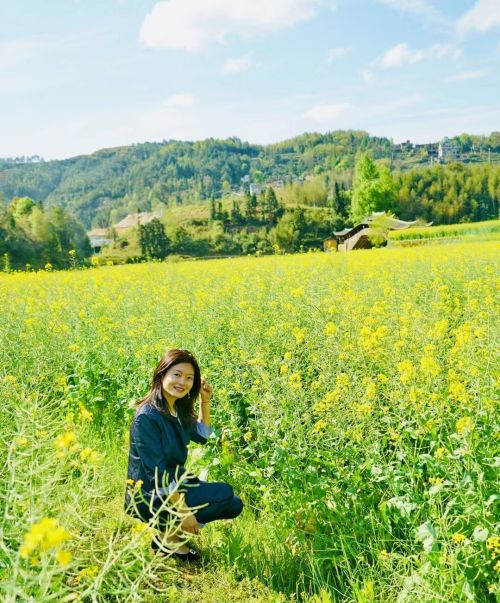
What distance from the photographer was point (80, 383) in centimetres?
570

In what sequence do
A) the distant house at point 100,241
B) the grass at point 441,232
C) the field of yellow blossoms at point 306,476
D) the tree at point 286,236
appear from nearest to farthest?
1. the field of yellow blossoms at point 306,476
2. the grass at point 441,232
3. the tree at point 286,236
4. the distant house at point 100,241

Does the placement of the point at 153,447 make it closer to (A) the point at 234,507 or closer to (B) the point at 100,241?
(A) the point at 234,507

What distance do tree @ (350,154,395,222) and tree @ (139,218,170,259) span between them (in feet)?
80.4

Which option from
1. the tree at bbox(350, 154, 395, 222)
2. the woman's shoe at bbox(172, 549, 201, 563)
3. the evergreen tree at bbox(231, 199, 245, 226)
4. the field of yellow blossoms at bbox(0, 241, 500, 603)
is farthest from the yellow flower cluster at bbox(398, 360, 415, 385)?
the evergreen tree at bbox(231, 199, 245, 226)

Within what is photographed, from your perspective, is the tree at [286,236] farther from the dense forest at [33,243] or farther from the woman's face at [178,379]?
the woman's face at [178,379]

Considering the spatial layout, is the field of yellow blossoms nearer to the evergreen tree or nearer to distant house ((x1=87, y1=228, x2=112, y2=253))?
distant house ((x1=87, y1=228, x2=112, y2=253))

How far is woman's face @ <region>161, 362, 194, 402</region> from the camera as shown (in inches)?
138

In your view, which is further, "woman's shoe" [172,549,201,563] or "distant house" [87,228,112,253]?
"distant house" [87,228,112,253]

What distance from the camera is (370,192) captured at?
65.9m

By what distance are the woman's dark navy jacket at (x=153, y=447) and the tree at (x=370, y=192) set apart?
6466 cm

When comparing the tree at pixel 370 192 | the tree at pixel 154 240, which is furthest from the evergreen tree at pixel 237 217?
the tree at pixel 370 192

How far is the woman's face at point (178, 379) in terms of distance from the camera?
3.50 meters

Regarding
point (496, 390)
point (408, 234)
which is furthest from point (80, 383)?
point (408, 234)

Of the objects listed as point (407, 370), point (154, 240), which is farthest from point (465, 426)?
point (154, 240)
